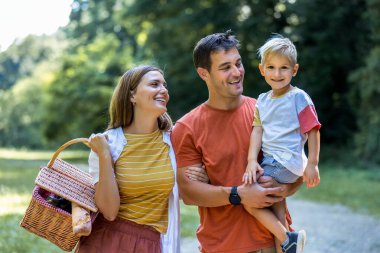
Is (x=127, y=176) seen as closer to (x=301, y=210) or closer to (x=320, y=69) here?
(x=301, y=210)

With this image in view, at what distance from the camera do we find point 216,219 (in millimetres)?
3438

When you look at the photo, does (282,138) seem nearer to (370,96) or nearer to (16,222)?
(16,222)

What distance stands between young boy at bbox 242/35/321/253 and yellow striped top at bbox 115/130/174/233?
0.47 m

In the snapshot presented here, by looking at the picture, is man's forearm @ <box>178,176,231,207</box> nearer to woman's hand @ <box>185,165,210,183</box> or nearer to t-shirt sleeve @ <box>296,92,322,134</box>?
woman's hand @ <box>185,165,210,183</box>

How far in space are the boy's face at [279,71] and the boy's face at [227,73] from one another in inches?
6.8

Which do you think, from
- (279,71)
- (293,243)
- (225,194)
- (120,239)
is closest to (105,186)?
(120,239)

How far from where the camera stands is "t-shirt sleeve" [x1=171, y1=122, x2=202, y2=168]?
11.3 ft

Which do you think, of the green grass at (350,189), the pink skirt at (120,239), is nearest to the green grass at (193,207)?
the green grass at (350,189)

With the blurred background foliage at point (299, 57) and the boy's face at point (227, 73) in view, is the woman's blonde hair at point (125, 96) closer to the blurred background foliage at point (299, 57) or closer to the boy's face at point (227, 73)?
the boy's face at point (227, 73)

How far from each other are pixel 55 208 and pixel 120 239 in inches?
16.9

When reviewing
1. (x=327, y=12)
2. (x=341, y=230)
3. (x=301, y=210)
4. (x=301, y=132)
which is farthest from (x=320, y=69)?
(x=301, y=132)

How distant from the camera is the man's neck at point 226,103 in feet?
11.4

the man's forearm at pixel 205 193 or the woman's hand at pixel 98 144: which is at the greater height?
the woman's hand at pixel 98 144

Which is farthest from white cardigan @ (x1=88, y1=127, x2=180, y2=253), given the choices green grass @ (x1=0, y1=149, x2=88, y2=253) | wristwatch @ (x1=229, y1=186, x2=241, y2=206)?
green grass @ (x1=0, y1=149, x2=88, y2=253)
